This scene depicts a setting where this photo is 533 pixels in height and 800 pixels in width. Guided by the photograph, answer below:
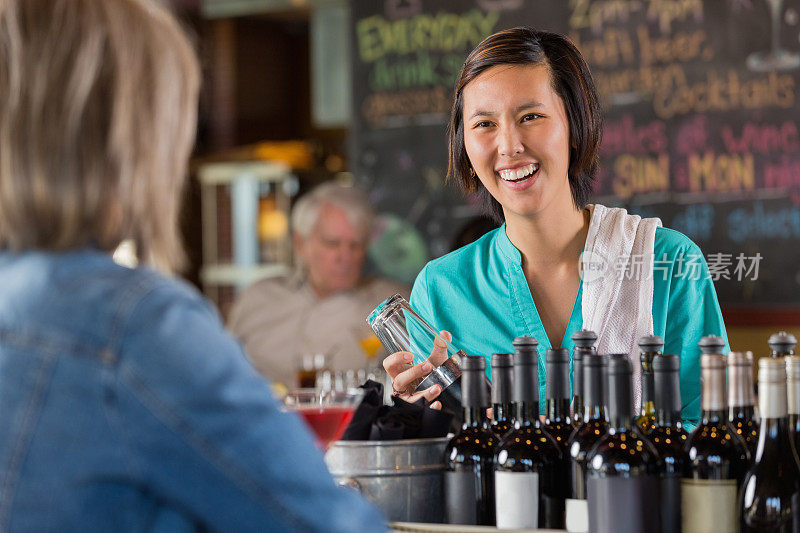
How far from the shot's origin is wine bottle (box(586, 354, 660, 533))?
109 cm

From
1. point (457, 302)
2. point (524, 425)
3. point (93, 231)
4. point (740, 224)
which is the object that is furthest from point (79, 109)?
point (740, 224)

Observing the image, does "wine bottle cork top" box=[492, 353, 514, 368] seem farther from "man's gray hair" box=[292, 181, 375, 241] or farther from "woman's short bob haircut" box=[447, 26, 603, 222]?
"man's gray hair" box=[292, 181, 375, 241]

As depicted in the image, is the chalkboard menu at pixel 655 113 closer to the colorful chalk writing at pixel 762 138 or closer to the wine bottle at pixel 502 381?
the colorful chalk writing at pixel 762 138

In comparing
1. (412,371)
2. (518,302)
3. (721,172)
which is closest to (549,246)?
(518,302)

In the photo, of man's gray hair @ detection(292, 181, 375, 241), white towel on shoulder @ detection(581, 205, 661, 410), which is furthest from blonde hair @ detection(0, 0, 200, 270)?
man's gray hair @ detection(292, 181, 375, 241)

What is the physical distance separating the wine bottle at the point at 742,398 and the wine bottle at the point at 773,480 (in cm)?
3

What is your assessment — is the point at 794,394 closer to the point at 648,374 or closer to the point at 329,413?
the point at 648,374

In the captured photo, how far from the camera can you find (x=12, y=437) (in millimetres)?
758

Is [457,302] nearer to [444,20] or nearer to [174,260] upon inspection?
[174,260]

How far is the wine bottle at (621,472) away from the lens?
109 cm

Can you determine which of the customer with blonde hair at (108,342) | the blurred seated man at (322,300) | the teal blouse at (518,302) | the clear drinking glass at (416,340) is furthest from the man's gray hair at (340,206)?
the customer with blonde hair at (108,342)

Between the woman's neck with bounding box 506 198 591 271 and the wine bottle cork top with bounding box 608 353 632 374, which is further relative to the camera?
the woman's neck with bounding box 506 198 591 271

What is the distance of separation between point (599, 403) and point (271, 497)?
525mm

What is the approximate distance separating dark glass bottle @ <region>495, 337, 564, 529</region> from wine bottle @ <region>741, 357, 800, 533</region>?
8.8 inches
